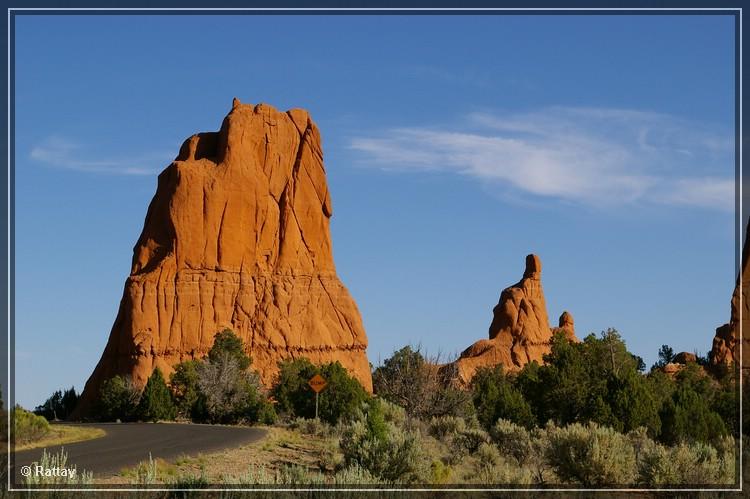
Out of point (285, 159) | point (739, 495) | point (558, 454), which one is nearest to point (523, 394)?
point (558, 454)

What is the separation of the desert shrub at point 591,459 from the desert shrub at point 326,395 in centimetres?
2309

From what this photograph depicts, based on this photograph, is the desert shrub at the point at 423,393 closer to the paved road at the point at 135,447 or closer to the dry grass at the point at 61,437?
the paved road at the point at 135,447

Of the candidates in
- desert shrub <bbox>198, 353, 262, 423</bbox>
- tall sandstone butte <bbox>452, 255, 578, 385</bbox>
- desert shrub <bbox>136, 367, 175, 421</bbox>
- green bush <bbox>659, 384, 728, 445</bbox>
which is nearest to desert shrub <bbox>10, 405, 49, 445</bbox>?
desert shrub <bbox>198, 353, 262, 423</bbox>

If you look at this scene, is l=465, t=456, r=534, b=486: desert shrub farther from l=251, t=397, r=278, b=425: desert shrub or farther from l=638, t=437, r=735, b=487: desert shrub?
l=251, t=397, r=278, b=425: desert shrub

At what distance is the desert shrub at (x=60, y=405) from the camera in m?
85.5

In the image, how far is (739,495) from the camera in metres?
18.6

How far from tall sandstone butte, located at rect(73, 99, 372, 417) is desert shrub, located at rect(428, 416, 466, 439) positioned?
4785 centimetres

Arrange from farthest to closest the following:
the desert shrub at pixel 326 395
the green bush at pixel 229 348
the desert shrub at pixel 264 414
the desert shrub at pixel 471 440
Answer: the green bush at pixel 229 348 < the desert shrub at pixel 264 414 < the desert shrub at pixel 326 395 < the desert shrub at pixel 471 440

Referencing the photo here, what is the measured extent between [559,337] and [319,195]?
112 ft

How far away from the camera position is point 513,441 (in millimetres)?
31625

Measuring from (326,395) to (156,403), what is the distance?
1140 cm

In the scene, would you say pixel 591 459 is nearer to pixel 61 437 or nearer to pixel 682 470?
pixel 682 470

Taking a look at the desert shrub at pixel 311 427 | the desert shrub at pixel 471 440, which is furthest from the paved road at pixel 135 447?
the desert shrub at pixel 471 440

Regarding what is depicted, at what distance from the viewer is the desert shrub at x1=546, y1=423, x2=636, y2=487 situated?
2169 centimetres
